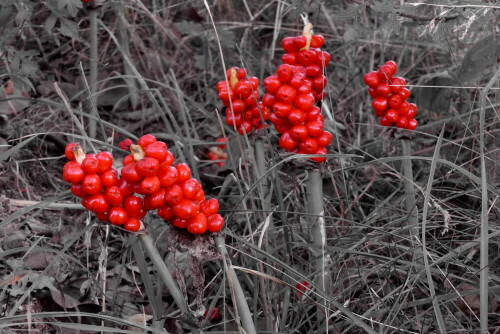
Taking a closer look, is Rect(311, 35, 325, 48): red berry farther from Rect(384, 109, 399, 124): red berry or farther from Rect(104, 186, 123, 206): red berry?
Rect(104, 186, 123, 206): red berry

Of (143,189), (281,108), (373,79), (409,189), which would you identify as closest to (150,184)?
(143,189)

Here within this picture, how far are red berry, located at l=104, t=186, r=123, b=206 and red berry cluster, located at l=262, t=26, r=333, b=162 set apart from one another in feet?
2.51

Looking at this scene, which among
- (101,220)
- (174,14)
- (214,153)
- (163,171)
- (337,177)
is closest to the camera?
(163,171)

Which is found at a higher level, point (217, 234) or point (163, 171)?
point (163, 171)

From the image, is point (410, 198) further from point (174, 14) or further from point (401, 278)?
point (174, 14)

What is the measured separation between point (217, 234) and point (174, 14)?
3760 millimetres

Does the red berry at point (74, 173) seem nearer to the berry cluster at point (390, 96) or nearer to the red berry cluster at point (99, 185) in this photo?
the red berry cluster at point (99, 185)

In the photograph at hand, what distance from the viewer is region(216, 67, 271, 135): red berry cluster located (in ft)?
9.50

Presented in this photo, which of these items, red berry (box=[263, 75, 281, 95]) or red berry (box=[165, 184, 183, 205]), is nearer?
red berry (box=[165, 184, 183, 205])

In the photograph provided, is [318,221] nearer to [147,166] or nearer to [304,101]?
[304,101]

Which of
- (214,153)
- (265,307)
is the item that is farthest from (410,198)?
(214,153)

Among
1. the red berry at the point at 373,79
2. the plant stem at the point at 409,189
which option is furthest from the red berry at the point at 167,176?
the plant stem at the point at 409,189

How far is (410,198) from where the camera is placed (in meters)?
3.02

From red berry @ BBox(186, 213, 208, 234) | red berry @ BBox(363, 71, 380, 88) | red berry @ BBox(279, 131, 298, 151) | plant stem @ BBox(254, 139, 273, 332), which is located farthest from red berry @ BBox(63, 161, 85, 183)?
red berry @ BBox(363, 71, 380, 88)
